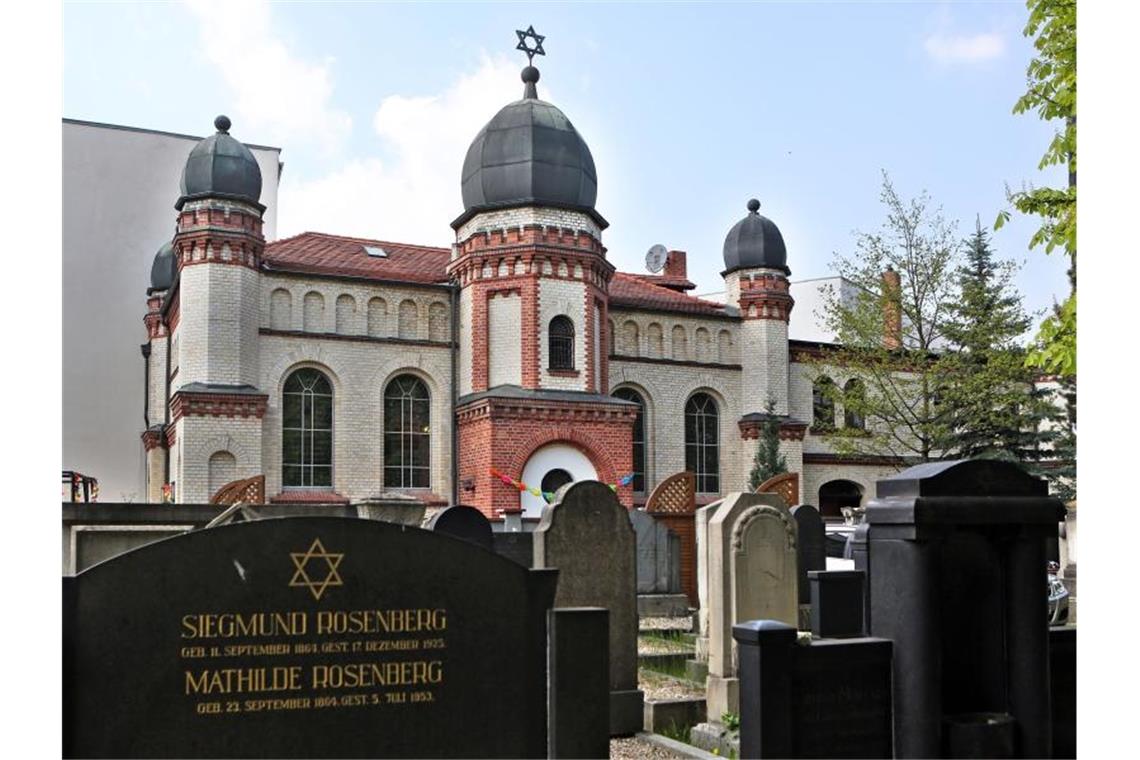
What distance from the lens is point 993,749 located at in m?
6.45

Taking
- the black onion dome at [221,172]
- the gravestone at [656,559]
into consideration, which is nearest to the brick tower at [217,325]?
the black onion dome at [221,172]

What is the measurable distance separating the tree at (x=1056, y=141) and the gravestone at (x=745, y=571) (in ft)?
11.6

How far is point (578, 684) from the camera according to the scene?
19.1ft

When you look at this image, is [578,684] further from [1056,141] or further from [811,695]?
[1056,141]

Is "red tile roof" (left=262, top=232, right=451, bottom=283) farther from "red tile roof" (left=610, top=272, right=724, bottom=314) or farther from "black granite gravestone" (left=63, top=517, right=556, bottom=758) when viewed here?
"black granite gravestone" (left=63, top=517, right=556, bottom=758)

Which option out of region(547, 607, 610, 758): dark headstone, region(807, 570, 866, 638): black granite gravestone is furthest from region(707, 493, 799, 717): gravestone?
Result: region(547, 607, 610, 758): dark headstone

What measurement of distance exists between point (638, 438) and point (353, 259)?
9120 millimetres

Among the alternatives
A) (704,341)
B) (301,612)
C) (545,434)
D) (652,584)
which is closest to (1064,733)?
(301,612)

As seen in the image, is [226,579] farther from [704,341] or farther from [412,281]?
[704,341]

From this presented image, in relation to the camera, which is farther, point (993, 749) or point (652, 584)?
point (652, 584)

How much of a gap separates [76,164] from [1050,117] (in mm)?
32762

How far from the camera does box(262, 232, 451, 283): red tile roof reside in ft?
96.1

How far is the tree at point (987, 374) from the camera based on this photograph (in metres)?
26.6

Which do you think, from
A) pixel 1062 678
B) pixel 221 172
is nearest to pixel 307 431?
pixel 221 172
